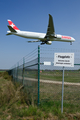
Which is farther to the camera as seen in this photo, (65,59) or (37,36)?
(37,36)

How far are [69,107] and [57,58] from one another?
2017 millimetres

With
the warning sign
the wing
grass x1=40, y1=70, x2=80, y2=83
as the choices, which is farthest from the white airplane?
the warning sign

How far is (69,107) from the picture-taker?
5.26 m

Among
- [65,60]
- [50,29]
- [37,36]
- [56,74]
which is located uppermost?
[50,29]

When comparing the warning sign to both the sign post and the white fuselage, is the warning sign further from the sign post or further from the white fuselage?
the white fuselage

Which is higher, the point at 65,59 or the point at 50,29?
the point at 50,29

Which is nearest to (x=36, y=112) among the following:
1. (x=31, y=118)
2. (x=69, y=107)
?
(x=31, y=118)

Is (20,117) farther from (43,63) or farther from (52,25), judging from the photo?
(52,25)

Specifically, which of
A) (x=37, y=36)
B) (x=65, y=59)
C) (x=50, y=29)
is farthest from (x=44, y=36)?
(x=65, y=59)

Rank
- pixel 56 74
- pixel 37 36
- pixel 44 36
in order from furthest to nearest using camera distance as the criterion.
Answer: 1. pixel 44 36
2. pixel 37 36
3. pixel 56 74

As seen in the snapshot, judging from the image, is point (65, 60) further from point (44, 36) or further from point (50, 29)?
point (44, 36)

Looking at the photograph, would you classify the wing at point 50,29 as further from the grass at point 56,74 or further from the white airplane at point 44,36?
the grass at point 56,74

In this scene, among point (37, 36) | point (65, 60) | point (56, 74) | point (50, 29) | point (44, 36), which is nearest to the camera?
point (65, 60)

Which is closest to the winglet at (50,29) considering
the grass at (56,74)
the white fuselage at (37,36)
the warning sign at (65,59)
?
the white fuselage at (37,36)
